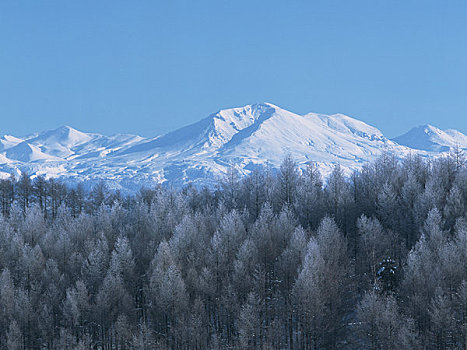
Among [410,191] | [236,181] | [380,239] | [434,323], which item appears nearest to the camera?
[434,323]

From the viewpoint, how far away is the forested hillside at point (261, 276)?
68.1m

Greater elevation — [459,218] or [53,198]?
[53,198]

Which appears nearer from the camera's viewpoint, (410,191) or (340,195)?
(410,191)

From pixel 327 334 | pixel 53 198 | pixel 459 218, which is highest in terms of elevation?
pixel 53 198

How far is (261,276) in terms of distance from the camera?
7812cm

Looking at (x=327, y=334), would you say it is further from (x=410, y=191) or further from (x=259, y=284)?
(x=410, y=191)

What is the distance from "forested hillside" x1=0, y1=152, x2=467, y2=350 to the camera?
6806cm

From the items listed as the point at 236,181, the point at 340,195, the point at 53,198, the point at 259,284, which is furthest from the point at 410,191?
the point at 53,198

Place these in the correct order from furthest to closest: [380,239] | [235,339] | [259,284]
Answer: [380,239], [259,284], [235,339]

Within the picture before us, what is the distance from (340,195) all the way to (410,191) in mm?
13207

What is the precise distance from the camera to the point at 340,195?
336 ft

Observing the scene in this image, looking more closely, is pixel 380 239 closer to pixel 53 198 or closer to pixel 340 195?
pixel 340 195

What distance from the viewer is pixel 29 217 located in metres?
106

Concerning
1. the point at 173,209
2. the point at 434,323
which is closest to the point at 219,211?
the point at 173,209
